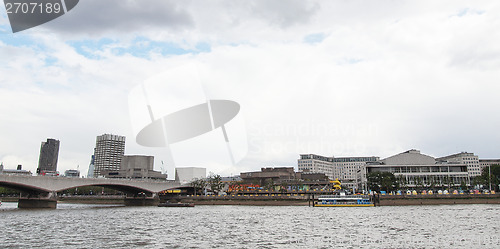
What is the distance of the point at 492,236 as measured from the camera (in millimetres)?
34625

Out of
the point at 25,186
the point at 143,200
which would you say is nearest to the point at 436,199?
the point at 143,200

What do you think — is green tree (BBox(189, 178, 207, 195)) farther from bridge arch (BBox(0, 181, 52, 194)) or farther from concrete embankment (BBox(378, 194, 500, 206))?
concrete embankment (BBox(378, 194, 500, 206))

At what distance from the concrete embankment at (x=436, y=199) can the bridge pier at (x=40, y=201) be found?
294 ft

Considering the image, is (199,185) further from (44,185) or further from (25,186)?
(25,186)

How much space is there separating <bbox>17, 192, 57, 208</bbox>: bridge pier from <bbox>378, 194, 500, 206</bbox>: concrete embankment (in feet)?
294

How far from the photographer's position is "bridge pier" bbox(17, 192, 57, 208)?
98256mm

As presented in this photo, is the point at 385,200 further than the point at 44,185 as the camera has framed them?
Yes

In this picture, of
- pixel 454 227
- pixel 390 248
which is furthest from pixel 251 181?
pixel 390 248

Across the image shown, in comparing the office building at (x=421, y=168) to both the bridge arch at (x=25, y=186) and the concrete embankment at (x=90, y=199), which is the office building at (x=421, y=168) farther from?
the bridge arch at (x=25, y=186)

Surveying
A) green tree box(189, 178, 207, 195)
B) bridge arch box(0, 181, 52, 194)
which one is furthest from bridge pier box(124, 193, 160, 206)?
bridge arch box(0, 181, 52, 194)

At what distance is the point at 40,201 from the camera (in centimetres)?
9931

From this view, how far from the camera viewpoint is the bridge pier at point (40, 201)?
322ft

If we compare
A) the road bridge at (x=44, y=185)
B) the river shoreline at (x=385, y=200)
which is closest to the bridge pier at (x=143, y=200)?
the river shoreline at (x=385, y=200)

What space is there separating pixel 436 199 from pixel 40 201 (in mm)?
110300
